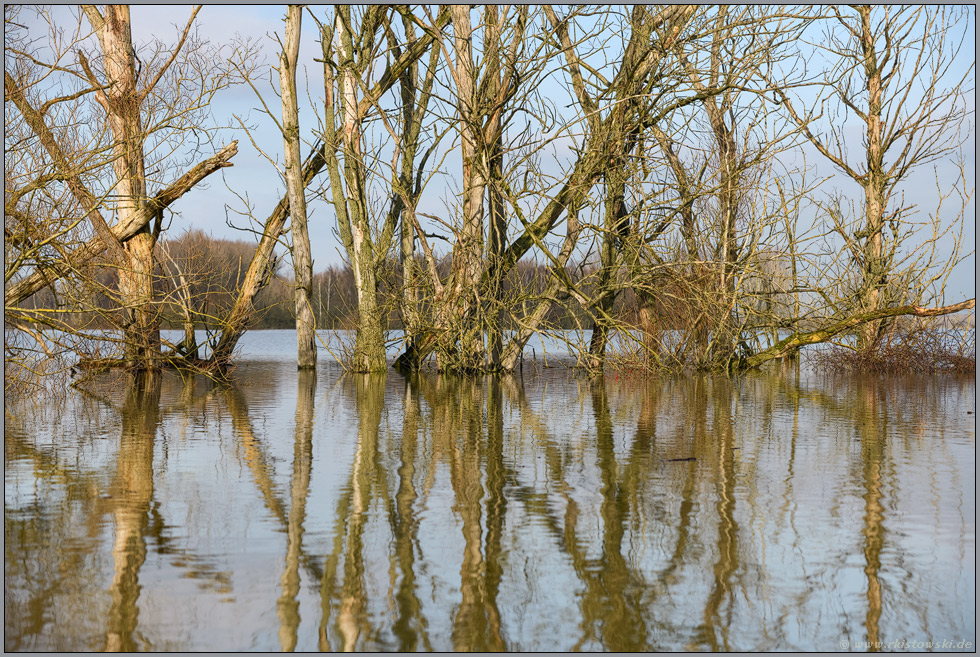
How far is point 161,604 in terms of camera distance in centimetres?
381

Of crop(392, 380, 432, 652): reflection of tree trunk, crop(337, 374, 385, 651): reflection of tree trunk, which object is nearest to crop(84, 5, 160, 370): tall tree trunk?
crop(337, 374, 385, 651): reflection of tree trunk

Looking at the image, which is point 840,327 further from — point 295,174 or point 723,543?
point 723,543

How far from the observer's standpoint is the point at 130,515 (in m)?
5.41

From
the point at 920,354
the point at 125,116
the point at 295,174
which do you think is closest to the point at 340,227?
the point at 295,174

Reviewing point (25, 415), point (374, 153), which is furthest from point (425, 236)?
point (25, 415)

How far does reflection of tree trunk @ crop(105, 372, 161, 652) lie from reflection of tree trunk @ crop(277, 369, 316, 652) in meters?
0.57

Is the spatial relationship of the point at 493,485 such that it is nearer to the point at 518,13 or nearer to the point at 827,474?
the point at 827,474

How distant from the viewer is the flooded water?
3592 millimetres

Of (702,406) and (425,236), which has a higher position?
(425,236)

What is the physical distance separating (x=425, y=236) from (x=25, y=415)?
785 cm

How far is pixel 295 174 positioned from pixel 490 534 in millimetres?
14491

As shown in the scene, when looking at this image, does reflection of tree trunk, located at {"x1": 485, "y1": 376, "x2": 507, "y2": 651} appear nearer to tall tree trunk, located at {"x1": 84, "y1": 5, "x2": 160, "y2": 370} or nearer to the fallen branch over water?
the fallen branch over water

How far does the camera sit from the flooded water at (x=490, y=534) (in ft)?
11.8

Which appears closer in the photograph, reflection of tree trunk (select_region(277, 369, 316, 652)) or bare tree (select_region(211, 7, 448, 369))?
reflection of tree trunk (select_region(277, 369, 316, 652))
